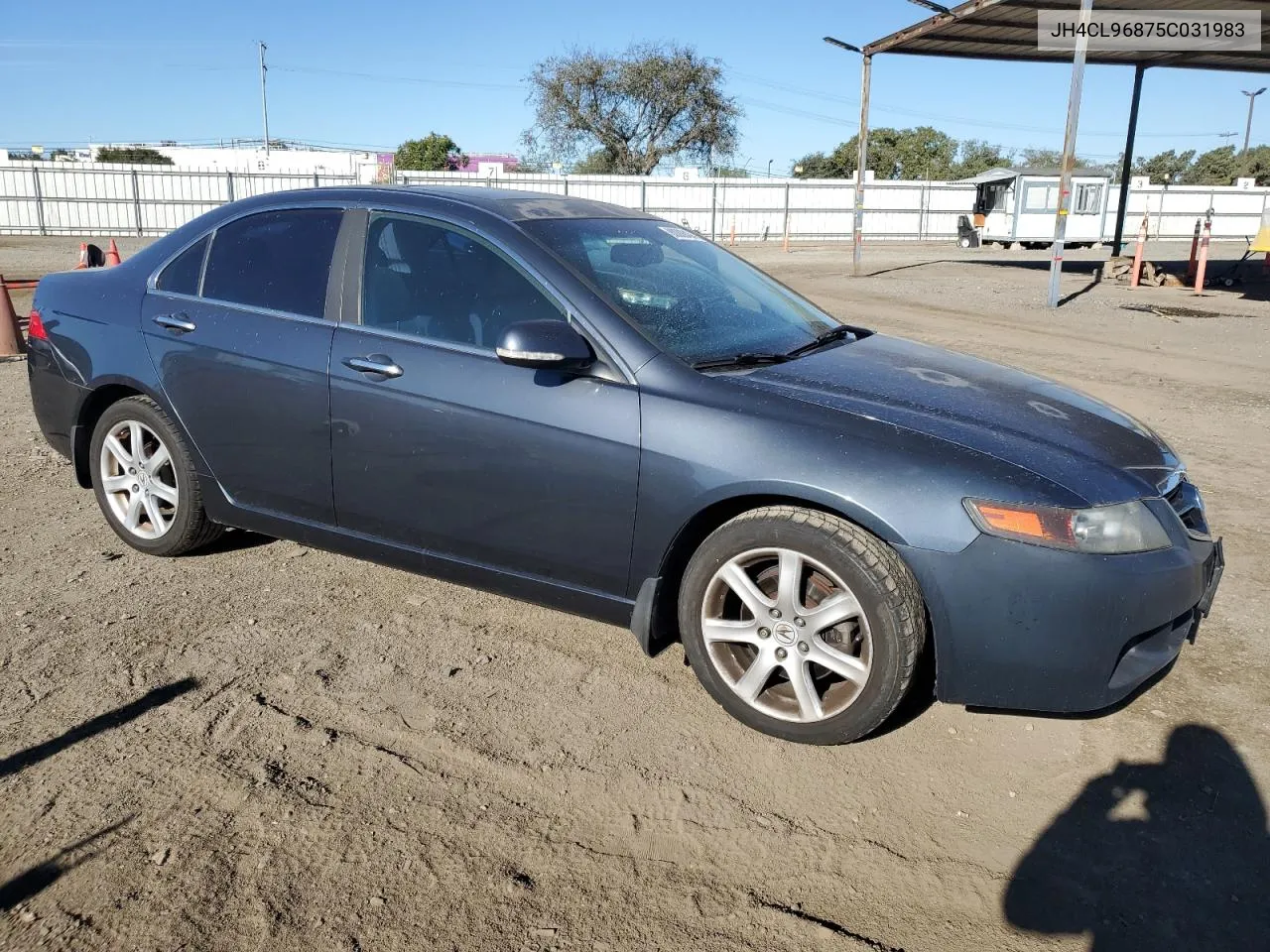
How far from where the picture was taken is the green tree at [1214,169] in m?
78.3

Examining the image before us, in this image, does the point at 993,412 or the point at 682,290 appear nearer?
the point at 993,412

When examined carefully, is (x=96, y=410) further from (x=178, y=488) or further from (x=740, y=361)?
(x=740, y=361)

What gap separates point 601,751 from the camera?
309 centimetres

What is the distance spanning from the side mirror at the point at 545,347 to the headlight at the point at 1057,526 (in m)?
1.28

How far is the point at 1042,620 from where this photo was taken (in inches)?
111

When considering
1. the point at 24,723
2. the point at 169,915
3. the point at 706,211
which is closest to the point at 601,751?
the point at 169,915

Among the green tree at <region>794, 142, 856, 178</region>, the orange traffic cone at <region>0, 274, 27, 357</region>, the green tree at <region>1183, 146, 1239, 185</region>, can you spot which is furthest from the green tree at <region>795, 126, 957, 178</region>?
the orange traffic cone at <region>0, 274, 27, 357</region>

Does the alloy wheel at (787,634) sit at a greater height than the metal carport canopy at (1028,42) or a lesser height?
lesser

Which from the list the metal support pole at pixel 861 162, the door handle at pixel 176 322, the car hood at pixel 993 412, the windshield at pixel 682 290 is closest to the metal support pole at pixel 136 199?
the metal support pole at pixel 861 162

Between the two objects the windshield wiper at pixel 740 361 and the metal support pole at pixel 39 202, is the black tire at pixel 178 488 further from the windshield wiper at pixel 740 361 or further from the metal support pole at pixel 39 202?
the metal support pole at pixel 39 202

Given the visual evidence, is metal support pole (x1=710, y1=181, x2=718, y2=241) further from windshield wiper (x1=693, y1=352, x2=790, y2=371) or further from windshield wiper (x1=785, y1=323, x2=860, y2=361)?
windshield wiper (x1=693, y1=352, x2=790, y2=371)

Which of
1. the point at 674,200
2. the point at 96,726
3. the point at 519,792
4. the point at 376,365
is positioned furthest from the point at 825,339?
Answer: the point at 674,200

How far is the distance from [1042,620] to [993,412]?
2.63 feet

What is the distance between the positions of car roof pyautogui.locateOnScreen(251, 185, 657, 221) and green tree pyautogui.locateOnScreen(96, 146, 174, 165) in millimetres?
68299
